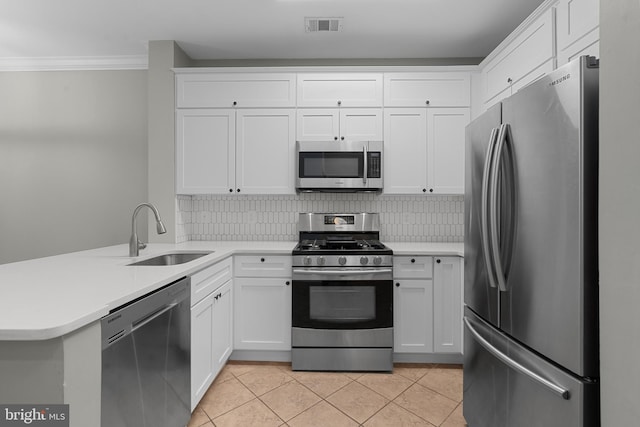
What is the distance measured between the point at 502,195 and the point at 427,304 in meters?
1.46

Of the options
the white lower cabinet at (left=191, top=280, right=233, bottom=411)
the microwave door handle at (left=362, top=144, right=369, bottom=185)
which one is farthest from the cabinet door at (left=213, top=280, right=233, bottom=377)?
the microwave door handle at (left=362, top=144, right=369, bottom=185)

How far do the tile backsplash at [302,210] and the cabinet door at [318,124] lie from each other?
603 mm

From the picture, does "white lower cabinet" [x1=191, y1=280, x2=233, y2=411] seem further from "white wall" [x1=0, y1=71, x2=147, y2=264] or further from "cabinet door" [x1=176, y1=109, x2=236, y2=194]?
"white wall" [x1=0, y1=71, x2=147, y2=264]

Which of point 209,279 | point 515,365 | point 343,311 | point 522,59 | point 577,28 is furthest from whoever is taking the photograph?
point 343,311

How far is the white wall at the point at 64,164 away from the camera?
3.23 metres

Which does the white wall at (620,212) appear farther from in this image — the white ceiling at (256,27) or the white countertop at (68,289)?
the white ceiling at (256,27)

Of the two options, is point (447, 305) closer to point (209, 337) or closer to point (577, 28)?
point (209, 337)

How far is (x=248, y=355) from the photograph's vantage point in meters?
2.59

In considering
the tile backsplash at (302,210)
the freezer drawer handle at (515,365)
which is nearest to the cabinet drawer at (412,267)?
the tile backsplash at (302,210)

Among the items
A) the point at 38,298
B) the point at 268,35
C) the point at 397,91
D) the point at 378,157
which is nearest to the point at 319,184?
the point at 378,157

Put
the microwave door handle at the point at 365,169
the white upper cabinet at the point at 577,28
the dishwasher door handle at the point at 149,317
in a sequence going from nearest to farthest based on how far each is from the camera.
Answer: the dishwasher door handle at the point at 149,317, the white upper cabinet at the point at 577,28, the microwave door handle at the point at 365,169

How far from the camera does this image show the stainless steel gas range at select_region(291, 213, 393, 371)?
2.42 metres

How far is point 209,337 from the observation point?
2.04 metres
